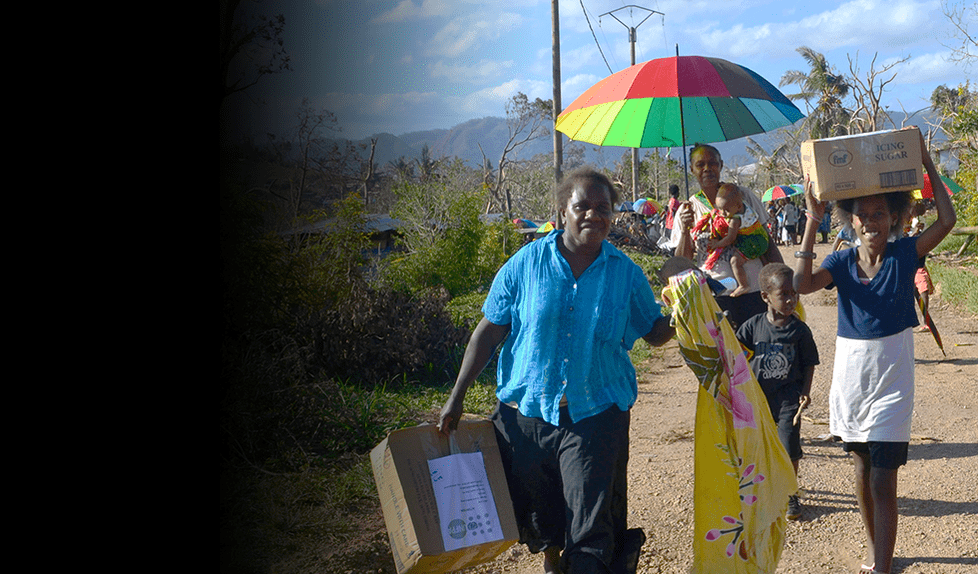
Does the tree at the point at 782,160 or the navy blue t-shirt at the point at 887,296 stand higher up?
the tree at the point at 782,160

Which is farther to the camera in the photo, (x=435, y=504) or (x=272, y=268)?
(x=272, y=268)

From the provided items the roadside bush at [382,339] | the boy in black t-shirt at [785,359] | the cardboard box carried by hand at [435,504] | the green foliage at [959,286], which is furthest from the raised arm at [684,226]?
the green foliage at [959,286]

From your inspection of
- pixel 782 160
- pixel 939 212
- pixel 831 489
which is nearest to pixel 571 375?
pixel 939 212

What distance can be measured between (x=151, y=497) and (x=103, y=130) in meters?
1.53

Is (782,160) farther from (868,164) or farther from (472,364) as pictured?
(472,364)

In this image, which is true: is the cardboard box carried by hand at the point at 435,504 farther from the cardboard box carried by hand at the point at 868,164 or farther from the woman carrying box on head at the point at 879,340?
the cardboard box carried by hand at the point at 868,164

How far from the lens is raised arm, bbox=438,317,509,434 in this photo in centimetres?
295

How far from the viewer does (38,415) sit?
2.66 meters

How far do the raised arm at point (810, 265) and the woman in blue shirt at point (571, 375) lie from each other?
0.82 metres

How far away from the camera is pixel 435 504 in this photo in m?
2.83

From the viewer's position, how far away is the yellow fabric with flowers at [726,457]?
114 inches

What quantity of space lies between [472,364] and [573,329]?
1.46ft

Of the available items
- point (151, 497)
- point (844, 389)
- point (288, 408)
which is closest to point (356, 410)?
point (288, 408)

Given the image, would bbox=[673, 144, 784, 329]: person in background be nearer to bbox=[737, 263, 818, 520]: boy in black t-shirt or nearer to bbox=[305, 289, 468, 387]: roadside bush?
bbox=[737, 263, 818, 520]: boy in black t-shirt
